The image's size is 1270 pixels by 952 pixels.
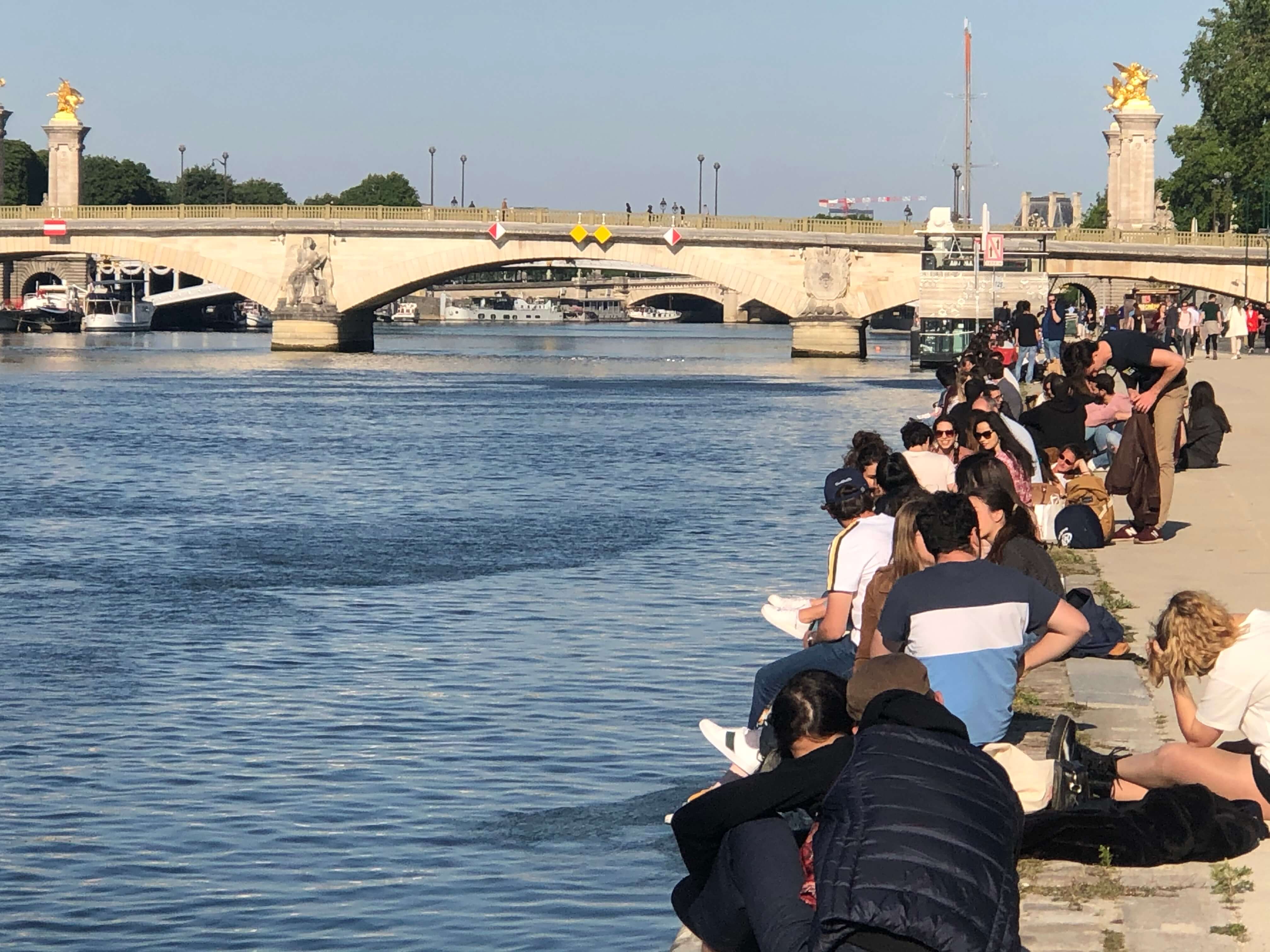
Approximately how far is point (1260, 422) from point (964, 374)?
9.22 metres

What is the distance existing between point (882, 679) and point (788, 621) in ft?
15.0

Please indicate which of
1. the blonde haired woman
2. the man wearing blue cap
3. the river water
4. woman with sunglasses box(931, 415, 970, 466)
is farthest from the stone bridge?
the blonde haired woman

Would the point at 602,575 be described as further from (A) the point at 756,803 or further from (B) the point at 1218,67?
(B) the point at 1218,67

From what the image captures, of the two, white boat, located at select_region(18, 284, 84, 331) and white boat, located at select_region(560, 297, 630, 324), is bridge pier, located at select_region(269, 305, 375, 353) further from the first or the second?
white boat, located at select_region(560, 297, 630, 324)

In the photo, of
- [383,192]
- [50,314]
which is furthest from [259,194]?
[50,314]

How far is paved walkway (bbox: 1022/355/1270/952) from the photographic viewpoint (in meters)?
6.32

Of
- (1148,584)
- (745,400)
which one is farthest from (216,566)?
(745,400)

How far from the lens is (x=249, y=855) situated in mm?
8961

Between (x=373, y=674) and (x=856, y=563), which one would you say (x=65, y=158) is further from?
(x=856, y=563)

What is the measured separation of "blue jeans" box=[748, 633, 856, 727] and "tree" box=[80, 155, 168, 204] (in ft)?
424

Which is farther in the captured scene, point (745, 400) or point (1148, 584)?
point (745, 400)

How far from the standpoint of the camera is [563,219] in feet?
235

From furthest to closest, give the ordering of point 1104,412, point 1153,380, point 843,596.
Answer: point 1104,412
point 1153,380
point 843,596

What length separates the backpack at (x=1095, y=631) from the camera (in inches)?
424
